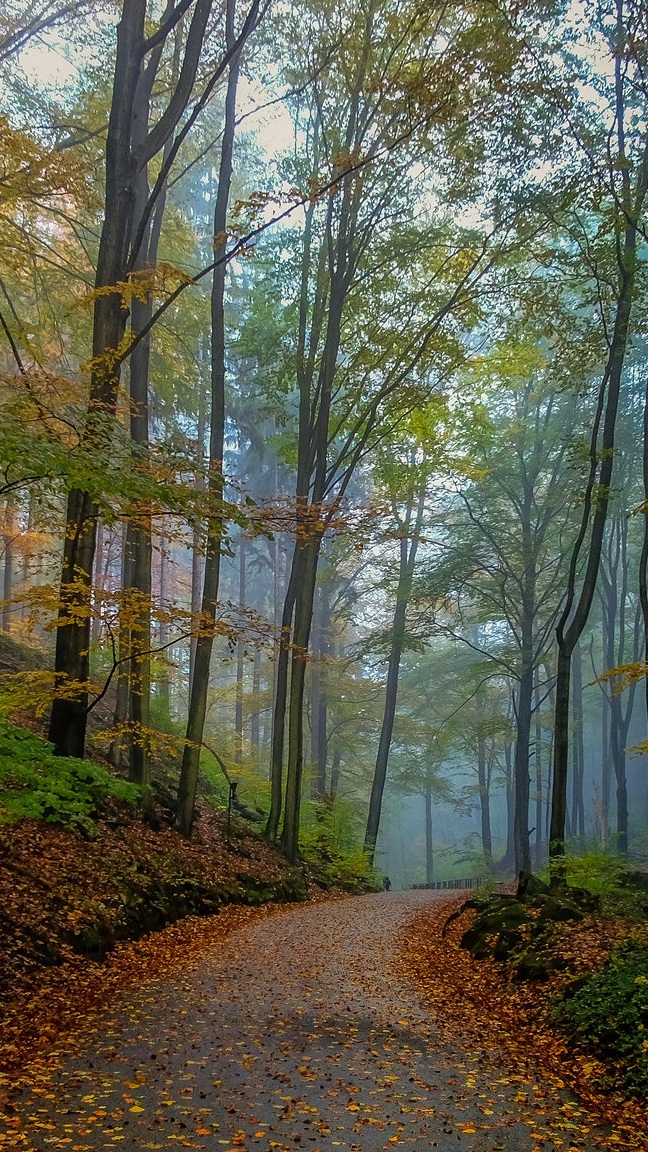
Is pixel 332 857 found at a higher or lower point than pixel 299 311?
lower

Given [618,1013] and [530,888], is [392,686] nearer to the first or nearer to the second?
[530,888]

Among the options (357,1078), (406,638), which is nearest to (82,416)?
(357,1078)

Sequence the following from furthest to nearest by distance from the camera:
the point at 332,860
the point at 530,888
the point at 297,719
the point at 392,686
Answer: the point at 392,686 < the point at 332,860 < the point at 297,719 < the point at 530,888

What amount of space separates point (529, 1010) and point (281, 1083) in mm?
2617

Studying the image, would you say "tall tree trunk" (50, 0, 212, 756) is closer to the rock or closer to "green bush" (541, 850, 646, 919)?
the rock

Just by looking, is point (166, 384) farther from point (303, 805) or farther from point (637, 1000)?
point (637, 1000)

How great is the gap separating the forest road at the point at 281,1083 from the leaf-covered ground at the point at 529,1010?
0.52 ft

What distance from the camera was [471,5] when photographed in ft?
31.4

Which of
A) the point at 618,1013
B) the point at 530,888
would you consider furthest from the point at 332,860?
the point at 618,1013

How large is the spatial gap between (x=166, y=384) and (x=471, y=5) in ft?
26.1

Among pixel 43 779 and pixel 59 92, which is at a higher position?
pixel 59 92

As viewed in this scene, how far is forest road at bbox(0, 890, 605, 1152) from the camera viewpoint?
325 centimetres

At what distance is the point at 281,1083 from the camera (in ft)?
12.6

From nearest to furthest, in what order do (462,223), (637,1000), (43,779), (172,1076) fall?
(172,1076) → (637,1000) → (43,779) → (462,223)
